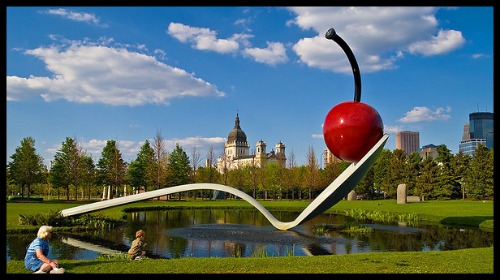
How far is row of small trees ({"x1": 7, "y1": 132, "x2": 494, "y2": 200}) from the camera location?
37625mm

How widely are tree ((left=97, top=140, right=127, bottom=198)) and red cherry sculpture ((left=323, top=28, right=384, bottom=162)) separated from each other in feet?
105

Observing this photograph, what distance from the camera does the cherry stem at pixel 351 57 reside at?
11.8 meters

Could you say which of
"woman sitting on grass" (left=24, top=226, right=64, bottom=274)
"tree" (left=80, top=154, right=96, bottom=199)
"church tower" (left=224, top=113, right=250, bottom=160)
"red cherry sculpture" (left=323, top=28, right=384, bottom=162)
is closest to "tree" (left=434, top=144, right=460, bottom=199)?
"tree" (left=80, top=154, right=96, bottom=199)

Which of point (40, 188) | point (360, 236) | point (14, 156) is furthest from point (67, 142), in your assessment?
point (360, 236)

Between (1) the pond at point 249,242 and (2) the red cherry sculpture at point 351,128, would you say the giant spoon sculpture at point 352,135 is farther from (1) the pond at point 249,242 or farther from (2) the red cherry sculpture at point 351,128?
(1) the pond at point 249,242

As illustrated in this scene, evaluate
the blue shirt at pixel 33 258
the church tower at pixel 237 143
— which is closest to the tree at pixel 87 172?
the blue shirt at pixel 33 258

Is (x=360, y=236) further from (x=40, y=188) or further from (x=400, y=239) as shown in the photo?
(x=40, y=188)

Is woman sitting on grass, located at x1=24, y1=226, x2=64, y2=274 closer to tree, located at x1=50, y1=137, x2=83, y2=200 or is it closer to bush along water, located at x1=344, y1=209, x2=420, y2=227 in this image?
bush along water, located at x1=344, y1=209, x2=420, y2=227

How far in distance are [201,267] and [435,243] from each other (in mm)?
8637

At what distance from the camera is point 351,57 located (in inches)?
485

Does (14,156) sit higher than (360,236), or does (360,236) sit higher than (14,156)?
(14,156)

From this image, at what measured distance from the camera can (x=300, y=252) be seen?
11484 mm

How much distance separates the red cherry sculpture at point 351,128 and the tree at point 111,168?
32.0 meters

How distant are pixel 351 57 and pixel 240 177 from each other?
42591mm
